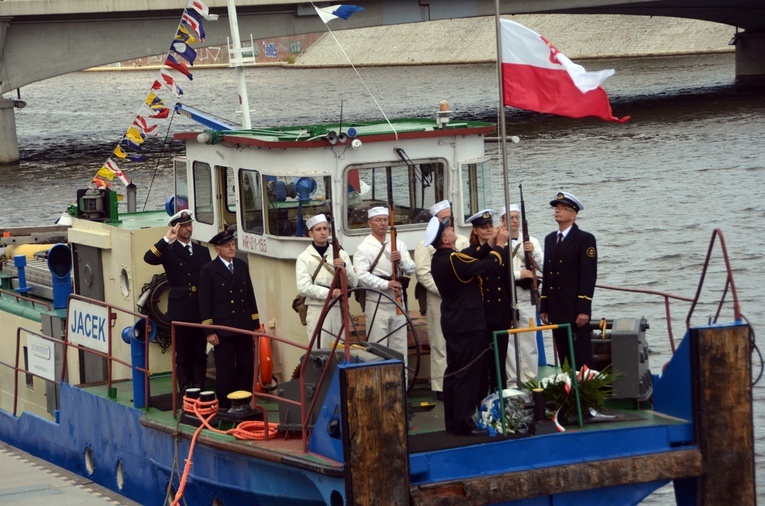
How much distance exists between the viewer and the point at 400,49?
96.2 metres

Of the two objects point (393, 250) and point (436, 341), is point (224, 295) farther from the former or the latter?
point (436, 341)

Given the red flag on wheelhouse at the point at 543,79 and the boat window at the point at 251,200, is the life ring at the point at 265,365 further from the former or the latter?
the red flag on wheelhouse at the point at 543,79

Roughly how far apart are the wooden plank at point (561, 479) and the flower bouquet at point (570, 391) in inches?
22.3

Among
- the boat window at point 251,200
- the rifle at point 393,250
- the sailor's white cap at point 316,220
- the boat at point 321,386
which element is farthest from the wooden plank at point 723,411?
the boat window at point 251,200

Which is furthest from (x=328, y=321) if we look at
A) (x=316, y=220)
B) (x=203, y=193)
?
(x=203, y=193)

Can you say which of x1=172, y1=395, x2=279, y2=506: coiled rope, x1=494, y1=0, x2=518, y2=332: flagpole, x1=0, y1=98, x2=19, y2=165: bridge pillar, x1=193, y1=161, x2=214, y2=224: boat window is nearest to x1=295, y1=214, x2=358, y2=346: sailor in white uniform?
x1=172, y1=395, x2=279, y2=506: coiled rope

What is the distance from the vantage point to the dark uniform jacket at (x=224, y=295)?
11164 millimetres

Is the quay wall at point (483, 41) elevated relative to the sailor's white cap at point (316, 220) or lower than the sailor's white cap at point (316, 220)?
elevated

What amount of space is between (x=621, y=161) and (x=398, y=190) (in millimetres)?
28806

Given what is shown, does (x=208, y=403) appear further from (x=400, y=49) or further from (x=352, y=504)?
(x=400, y=49)

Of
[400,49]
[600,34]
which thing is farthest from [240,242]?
[400,49]

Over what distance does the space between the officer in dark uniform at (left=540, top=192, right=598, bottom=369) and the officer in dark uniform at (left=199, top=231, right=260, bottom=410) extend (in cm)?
Answer: 265

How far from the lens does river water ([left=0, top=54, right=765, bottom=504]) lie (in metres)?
25.5

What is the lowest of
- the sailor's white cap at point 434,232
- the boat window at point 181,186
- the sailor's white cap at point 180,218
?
the sailor's white cap at point 434,232
